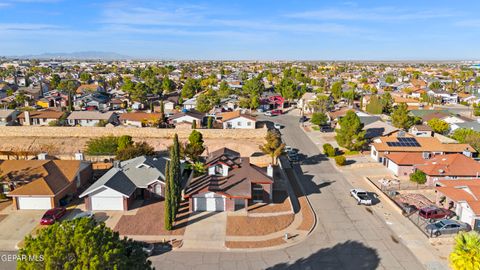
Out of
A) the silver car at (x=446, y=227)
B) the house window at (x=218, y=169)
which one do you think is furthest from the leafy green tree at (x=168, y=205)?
the silver car at (x=446, y=227)

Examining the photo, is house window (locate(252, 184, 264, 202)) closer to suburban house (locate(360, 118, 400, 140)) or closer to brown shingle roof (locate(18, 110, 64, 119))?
suburban house (locate(360, 118, 400, 140))

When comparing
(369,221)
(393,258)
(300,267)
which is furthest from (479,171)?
(300,267)

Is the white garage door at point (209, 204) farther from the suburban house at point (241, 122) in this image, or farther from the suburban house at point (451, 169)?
the suburban house at point (241, 122)

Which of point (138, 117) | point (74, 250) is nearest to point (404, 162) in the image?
point (74, 250)

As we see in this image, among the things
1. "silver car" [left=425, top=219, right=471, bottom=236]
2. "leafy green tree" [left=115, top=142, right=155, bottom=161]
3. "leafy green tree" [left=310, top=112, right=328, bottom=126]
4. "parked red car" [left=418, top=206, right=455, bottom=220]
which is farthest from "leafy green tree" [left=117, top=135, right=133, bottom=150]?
"leafy green tree" [left=310, top=112, right=328, bottom=126]

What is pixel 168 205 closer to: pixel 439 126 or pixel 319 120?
pixel 319 120
